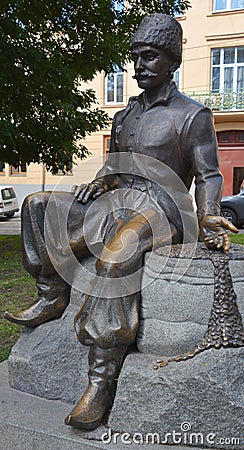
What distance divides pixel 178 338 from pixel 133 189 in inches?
36.7

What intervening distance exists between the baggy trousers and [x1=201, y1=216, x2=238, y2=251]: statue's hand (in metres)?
0.22

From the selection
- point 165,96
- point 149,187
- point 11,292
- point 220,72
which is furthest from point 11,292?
point 220,72

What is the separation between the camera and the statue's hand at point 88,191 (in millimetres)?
2874

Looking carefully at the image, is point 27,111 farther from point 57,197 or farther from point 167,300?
point 167,300

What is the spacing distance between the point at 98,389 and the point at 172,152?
4.28 ft

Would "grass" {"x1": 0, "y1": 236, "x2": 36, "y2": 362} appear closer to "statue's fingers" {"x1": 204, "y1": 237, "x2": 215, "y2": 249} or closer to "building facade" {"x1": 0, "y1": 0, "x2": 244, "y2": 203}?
"statue's fingers" {"x1": 204, "y1": 237, "x2": 215, "y2": 249}

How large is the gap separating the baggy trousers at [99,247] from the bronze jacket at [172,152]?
127 millimetres

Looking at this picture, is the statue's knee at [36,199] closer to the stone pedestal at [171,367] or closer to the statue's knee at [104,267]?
the statue's knee at [104,267]

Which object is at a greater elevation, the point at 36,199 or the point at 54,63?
the point at 54,63

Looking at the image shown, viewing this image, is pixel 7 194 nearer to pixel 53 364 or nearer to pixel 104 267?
pixel 53 364

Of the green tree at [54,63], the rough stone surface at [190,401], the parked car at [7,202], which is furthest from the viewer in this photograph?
the parked car at [7,202]

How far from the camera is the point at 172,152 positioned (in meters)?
2.91

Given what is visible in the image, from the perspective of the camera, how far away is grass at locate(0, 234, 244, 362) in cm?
427

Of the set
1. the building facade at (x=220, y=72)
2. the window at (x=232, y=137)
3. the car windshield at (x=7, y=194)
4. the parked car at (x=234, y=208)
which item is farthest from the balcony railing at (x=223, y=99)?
the car windshield at (x=7, y=194)
